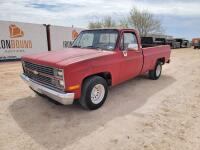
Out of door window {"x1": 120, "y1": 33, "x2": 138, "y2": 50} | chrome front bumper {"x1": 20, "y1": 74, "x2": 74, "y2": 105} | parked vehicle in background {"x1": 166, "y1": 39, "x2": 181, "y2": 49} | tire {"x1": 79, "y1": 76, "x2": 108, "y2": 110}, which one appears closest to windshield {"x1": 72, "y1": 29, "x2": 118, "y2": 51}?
door window {"x1": 120, "y1": 33, "x2": 138, "y2": 50}

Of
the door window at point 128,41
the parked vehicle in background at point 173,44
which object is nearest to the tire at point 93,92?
the door window at point 128,41

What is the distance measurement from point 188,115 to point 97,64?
238 centimetres

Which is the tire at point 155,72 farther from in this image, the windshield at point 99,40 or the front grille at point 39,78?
the front grille at point 39,78

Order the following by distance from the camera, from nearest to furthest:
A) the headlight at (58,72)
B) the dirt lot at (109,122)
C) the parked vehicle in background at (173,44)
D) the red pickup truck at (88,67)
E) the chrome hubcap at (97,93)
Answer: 1. the dirt lot at (109,122)
2. the headlight at (58,72)
3. the red pickup truck at (88,67)
4. the chrome hubcap at (97,93)
5. the parked vehicle in background at (173,44)

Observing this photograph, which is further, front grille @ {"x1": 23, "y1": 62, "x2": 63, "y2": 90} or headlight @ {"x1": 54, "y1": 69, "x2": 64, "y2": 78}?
front grille @ {"x1": 23, "y1": 62, "x2": 63, "y2": 90}

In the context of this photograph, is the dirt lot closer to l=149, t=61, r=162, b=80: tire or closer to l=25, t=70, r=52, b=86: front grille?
l=25, t=70, r=52, b=86: front grille

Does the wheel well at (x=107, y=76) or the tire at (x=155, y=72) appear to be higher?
the wheel well at (x=107, y=76)

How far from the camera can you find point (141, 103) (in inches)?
188

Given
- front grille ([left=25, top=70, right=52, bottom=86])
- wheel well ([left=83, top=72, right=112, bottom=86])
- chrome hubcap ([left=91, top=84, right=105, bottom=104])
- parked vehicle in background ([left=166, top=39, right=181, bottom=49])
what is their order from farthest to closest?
parked vehicle in background ([left=166, top=39, right=181, bottom=49]), wheel well ([left=83, top=72, right=112, bottom=86]), chrome hubcap ([left=91, top=84, right=105, bottom=104]), front grille ([left=25, top=70, right=52, bottom=86])

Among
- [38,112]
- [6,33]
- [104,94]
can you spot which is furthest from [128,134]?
[6,33]

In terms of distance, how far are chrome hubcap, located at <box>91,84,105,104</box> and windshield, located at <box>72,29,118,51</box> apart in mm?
1087

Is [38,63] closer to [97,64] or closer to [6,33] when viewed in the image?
[97,64]

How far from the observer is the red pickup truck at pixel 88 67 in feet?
11.8

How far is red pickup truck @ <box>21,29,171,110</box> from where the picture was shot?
3604mm
